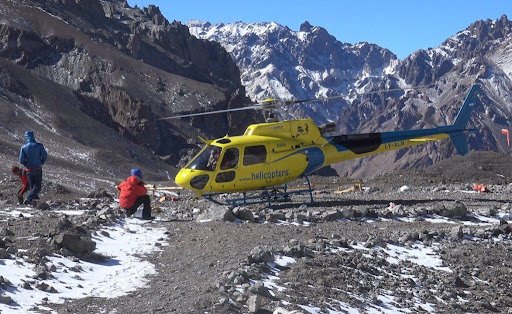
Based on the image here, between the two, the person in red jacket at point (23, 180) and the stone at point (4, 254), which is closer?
the stone at point (4, 254)

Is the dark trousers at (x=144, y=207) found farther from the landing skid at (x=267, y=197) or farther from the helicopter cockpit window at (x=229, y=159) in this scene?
the landing skid at (x=267, y=197)

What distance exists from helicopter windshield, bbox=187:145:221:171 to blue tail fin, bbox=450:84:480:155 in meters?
10.9

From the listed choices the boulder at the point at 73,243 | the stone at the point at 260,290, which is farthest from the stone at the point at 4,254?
the stone at the point at 260,290

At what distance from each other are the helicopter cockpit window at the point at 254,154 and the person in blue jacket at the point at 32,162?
5.89m

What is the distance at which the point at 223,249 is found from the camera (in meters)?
13.7

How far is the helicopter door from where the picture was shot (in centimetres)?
2188

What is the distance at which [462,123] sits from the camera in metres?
29.0

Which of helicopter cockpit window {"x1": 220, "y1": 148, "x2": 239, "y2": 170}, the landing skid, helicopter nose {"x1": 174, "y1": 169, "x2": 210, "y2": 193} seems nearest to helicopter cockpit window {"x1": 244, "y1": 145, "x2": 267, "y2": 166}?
helicopter cockpit window {"x1": 220, "y1": 148, "x2": 239, "y2": 170}

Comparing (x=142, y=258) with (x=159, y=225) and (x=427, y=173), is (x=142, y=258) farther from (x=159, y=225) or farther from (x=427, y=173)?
(x=427, y=173)

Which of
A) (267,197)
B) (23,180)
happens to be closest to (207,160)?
(267,197)

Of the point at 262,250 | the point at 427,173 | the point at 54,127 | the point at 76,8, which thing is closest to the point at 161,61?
the point at 76,8

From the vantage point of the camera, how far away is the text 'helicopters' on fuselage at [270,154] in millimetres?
21844

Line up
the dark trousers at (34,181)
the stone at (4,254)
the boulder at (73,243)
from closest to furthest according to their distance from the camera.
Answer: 1. the stone at (4,254)
2. the boulder at (73,243)
3. the dark trousers at (34,181)

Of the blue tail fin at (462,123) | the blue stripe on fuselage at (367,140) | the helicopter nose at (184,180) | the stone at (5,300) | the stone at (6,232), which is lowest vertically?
the stone at (5,300)
